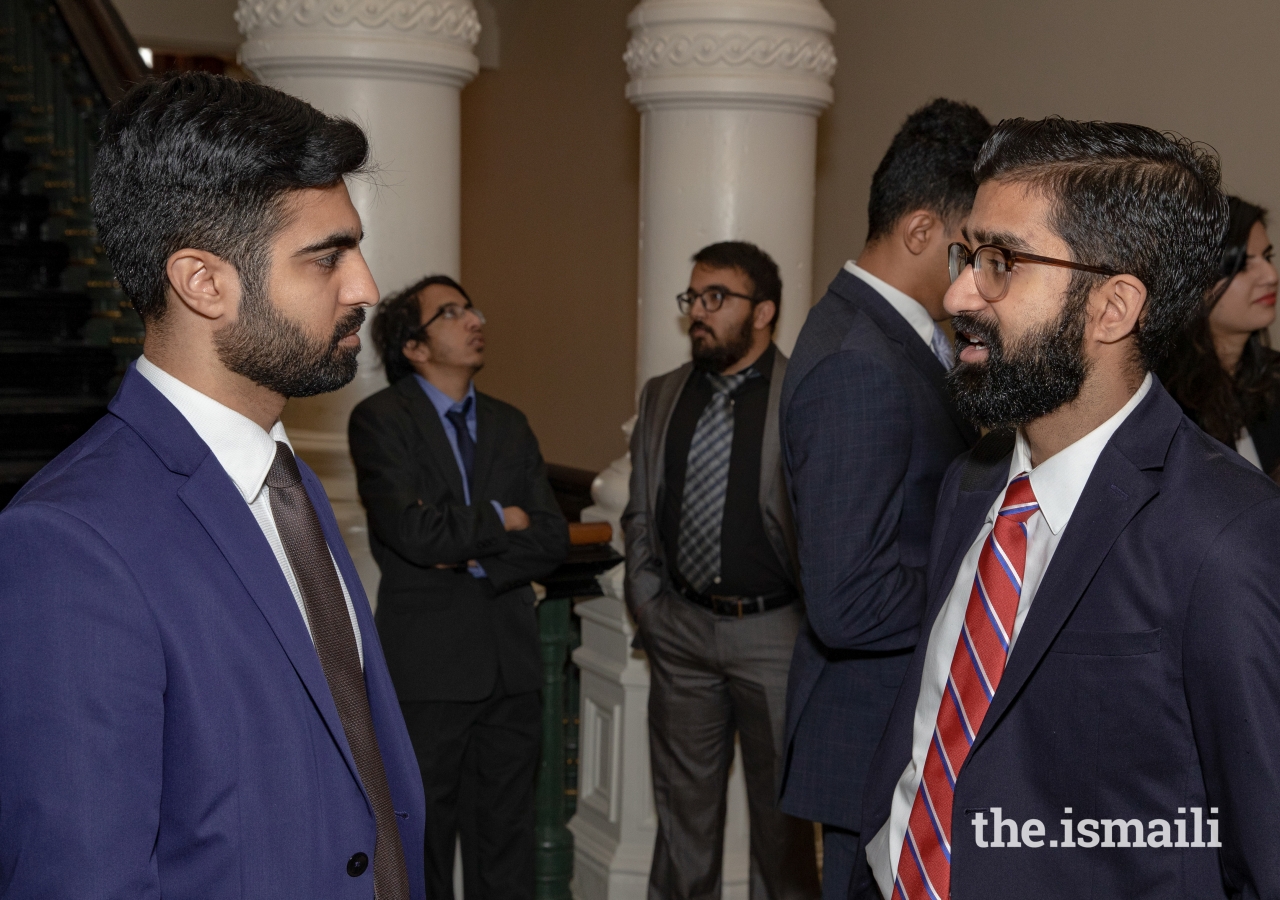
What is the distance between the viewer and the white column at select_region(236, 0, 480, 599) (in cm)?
343

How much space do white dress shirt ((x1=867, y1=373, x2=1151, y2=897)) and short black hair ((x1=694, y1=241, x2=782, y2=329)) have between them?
190 cm

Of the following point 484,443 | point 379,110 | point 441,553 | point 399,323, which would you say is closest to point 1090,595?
point 441,553

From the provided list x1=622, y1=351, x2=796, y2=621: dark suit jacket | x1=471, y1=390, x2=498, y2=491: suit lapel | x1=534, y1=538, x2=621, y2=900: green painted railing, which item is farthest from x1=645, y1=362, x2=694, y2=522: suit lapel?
x1=471, y1=390, x2=498, y2=491: suit lapel

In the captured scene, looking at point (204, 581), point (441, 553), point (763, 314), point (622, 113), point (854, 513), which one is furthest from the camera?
point (622, 113)

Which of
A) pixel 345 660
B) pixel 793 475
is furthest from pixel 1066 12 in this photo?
pixel 345 660

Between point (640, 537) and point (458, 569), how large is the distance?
0.50 meters

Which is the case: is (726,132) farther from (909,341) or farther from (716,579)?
(909,341)

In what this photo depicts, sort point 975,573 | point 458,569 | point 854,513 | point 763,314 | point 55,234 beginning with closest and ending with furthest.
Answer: point 975,573 → point 854,513 → point 458,569 → point 763,314 → point 55,234

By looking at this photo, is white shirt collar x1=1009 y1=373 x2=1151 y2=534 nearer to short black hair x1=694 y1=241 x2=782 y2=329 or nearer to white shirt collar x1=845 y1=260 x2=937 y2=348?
white shirt collar x1=845 y1=260 x2=937 y2=348

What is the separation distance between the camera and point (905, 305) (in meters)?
2.37

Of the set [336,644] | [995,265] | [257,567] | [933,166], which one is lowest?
[336,644]

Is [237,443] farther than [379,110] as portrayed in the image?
No

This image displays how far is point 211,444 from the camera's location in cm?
142

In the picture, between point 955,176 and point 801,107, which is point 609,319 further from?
point 955,176
